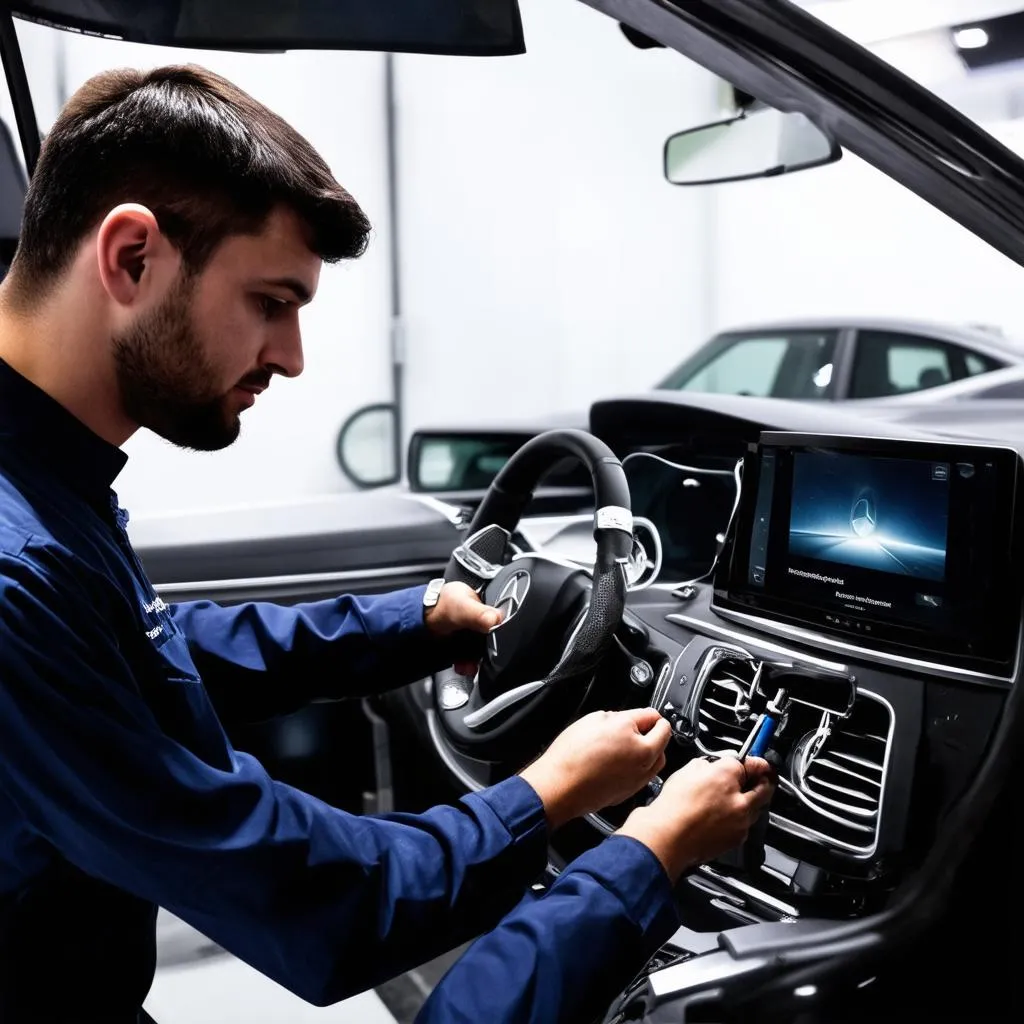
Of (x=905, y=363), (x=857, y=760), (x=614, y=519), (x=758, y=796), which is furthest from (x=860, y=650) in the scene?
(x=905, y=363)

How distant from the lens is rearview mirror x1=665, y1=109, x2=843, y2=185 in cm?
125

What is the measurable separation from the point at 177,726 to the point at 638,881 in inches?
16.8

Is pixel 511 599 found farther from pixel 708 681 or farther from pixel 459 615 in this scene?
Answer: pixel 708 681

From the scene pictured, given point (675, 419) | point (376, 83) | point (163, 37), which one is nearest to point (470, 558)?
point (675, 419)

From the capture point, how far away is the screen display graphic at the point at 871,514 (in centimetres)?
127

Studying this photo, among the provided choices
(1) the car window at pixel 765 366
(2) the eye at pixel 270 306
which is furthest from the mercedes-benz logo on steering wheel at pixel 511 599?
(1) the car window at pixel 765 366

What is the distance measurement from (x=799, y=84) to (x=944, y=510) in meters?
0.50

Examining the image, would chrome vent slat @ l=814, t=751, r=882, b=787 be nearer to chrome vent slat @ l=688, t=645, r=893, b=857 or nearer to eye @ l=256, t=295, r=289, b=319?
chrome vent slat @ l=688, t=645, r=893, b=857

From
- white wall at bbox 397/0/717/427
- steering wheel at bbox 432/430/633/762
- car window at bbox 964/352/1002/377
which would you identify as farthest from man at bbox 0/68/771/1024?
white wall at bbox 397/0/717/427

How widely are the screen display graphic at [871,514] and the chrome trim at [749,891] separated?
41cm

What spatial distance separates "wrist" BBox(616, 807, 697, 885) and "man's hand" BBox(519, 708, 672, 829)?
0.04m

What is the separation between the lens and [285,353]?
39.6 inches

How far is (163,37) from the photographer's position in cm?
153

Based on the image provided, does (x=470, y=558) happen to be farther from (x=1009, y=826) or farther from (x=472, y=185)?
(x=472, y=185)
